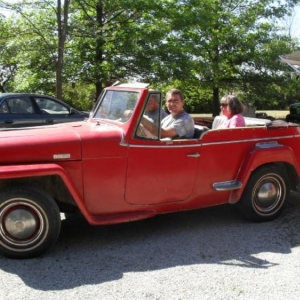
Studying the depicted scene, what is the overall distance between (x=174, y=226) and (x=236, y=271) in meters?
Result: 1.28

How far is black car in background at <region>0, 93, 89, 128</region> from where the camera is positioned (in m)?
9.54

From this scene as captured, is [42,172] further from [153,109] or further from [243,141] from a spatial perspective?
[243,141]

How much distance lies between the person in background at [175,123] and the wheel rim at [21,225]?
138cm

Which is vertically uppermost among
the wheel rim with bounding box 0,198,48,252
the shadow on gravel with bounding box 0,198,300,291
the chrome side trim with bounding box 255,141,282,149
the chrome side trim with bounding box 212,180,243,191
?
the chrome side trim with bounding box 255,141,282,149

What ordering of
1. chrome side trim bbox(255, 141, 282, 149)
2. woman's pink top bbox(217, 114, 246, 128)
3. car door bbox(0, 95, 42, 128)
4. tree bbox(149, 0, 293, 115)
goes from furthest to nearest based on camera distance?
tree bbox(149, 0, 293, 115), car door bbox(0, 95, 42, 128), woman's pink top bbox(217, 114, 246, 128), chrome side trim bbox(255, 141, 282, 149)

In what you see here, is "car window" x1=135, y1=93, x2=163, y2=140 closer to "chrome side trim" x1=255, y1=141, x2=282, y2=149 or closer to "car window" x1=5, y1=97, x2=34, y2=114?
"chrome side trim" x1=255, y1=141, x2=282, y2=149

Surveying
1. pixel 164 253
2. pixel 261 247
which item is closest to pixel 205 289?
pixel 164 253

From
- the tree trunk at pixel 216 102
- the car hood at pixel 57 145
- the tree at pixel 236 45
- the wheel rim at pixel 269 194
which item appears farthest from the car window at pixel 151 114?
the tree trunk at pixel 216 102

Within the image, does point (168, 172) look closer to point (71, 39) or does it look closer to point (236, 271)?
point (236, 271)

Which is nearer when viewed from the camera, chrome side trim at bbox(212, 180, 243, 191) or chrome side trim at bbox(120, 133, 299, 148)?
chrome side trim at bbox(120, 133, 299, 148)

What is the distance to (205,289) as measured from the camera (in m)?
3.30

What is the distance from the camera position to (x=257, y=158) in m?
4.78

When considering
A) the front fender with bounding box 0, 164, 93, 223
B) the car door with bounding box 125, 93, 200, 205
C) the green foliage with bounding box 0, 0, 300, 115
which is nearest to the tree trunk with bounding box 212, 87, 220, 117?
the green foliage with bounding box 0, 0, 300, 115

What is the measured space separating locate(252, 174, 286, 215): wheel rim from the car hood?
1.84 meters
